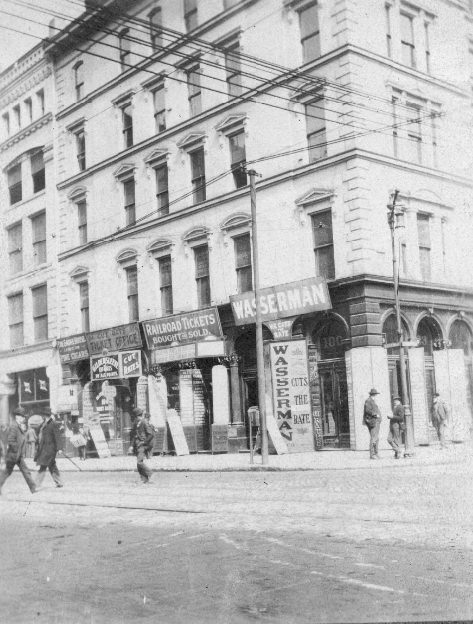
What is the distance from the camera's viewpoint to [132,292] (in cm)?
2997

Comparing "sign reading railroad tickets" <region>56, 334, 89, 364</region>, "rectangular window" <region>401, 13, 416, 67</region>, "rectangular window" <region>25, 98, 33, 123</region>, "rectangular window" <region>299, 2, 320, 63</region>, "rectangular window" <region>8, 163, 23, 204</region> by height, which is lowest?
"sign reading railroad tickets" <region>56, 334, 89, 364</region>

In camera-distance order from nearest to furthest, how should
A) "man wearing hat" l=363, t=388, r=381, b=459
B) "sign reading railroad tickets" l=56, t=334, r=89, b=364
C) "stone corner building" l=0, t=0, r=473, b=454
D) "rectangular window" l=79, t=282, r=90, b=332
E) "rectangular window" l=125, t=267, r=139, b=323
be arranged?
1. "man wearing hat" l=363, t=388, r=381, b=459
2. "stone corner building" l=0, t=0, r=473, b=454
3. "rectangular window" l=125, t=267, r=139, b=323
4. "sign reading railroad tickets" l=56, t=334, r=89, b=364
5. "rectangular window" l=79, t=282, r=90, b=332

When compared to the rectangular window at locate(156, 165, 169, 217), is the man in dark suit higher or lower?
lower

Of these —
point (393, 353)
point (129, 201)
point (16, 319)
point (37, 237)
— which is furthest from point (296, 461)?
point (129, 201)

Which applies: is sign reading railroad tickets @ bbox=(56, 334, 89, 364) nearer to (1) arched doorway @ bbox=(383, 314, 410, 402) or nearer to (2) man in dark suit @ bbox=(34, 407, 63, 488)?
(1) arched doorway @ bbox=(383, 314, 410, 402)

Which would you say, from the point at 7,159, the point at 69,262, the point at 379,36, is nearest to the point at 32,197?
the point at 7,159

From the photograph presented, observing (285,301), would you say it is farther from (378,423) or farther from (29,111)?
(29,111)

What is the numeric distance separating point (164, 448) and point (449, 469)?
1318cm

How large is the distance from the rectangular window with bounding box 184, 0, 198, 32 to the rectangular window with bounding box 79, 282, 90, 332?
13.6 metres

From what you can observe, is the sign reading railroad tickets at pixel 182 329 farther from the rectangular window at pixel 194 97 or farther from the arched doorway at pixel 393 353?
the rectangular window at pixel 194 97

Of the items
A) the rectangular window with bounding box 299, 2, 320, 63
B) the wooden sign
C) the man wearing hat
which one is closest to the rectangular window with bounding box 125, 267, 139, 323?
the wooden sign

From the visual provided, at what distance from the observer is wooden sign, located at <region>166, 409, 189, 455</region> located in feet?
83.3

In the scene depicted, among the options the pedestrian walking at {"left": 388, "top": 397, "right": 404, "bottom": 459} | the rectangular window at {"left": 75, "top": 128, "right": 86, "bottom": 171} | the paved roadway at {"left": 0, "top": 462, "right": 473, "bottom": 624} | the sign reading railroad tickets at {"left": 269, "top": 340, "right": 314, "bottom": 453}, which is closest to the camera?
the paved roadway at {"left": 0, "top": 462, "right": 473, "bottom": 624}

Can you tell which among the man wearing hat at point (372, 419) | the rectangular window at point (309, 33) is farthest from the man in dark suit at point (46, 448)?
the rectangular window at point (309, 33)
